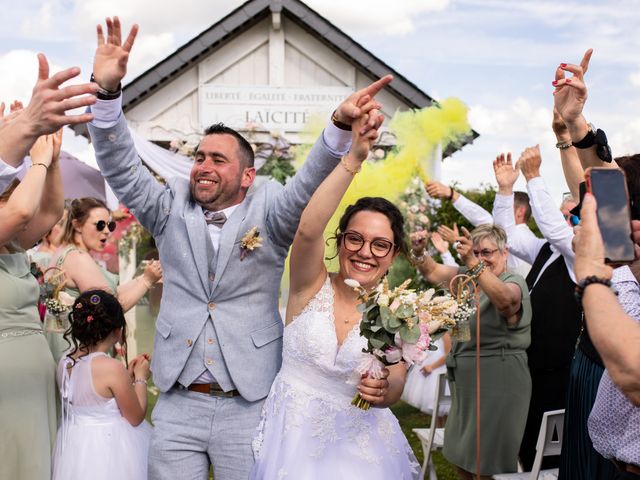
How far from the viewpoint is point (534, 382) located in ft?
19.1

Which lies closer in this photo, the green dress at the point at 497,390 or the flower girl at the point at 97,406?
the flower girl at the point at 97,406

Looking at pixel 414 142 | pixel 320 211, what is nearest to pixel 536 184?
pixel 414 142

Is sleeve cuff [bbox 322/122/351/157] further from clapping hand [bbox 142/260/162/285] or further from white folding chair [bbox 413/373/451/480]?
white folding chair [bbox 413/373/451/480]

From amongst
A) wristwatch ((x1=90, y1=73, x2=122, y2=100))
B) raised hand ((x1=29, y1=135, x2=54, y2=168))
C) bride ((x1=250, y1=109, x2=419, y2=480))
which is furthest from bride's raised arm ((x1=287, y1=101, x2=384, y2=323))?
raised hand ((x1=29, y1=135, x2=54, y2=168))

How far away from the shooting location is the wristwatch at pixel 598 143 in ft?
11.7

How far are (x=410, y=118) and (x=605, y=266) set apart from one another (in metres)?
5.93

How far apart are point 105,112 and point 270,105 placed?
761 cm

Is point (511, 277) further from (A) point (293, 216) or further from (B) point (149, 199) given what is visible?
(B) point (149, 199)

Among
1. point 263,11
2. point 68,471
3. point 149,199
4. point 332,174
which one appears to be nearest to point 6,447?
point 68,471

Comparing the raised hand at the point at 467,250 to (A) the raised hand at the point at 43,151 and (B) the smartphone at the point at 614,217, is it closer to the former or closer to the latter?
(A) the raised hand at the point at 43,151

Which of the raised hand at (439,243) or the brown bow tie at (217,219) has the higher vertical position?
the brown bow tie at (217,219)

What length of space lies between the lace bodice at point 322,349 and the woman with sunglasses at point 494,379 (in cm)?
206

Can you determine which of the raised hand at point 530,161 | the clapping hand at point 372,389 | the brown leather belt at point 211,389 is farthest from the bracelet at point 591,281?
the raised hand at point 530,161

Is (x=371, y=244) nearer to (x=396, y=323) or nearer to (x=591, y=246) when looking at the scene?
(x=396, y=323)
